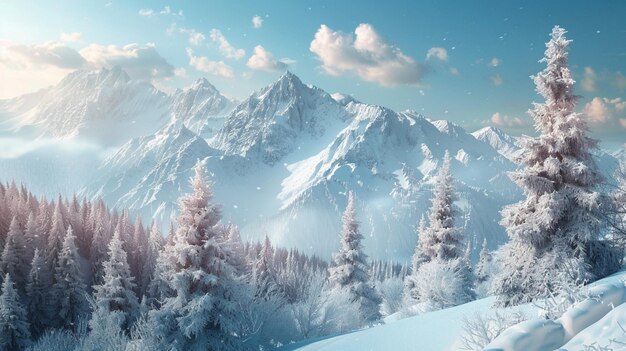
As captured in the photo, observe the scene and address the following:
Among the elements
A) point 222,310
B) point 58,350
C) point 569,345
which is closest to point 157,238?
point 58,350

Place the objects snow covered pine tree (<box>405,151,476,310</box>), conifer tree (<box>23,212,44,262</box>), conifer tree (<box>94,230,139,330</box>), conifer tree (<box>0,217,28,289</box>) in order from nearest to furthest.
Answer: snow covered pine tree (<box>405,151,476,310</box>)
conifer tree (<box>94,230,139,330</box>)
conifer tree (<box>0,217,28,289</box>)
conifer tree (<box>23,212,44,262</box>)

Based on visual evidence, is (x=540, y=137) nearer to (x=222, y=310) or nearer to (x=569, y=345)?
(x=569, y=345)

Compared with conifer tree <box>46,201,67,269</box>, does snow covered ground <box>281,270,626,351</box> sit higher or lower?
lower

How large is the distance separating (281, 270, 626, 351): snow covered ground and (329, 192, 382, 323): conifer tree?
17.0 m

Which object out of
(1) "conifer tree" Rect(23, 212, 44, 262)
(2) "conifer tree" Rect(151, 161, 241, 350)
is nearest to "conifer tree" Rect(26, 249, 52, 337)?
(1) "conifer tree" Rect(23, 212, 44, 262)

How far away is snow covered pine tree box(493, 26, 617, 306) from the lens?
12.6m

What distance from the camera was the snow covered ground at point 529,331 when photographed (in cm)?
710

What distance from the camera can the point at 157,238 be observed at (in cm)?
4397

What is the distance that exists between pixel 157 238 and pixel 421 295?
2857 cm

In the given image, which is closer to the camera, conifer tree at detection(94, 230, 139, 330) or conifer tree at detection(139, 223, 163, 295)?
conifer tree at detection(94, 230, 139, 330)

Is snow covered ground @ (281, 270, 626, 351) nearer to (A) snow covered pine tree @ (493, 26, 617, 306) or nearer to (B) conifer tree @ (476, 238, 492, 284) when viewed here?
(A) snow covered pine tree @ (493, 26, 617, 306)

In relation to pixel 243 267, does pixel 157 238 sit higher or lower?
higher

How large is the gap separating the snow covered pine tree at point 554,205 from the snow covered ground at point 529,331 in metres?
0.95

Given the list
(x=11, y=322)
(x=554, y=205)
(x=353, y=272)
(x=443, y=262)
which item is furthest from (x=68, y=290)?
(x=554, y=205)
